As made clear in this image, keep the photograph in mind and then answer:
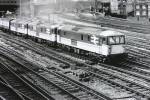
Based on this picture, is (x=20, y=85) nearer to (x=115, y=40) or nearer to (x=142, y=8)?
(x=115, y=40)

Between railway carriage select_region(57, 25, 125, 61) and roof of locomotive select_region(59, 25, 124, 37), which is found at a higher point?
roof of locomotive select_region(59, 25, 124, 37)

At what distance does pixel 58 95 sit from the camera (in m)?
17.4

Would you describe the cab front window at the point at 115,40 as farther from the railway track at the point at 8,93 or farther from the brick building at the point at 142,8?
the brick building at the point at 142,8

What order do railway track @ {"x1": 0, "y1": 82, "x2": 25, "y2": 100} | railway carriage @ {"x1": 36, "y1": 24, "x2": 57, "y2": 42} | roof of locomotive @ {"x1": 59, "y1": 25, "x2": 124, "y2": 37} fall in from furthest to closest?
1. railway carriage @ {"x1": 36, "y1": 24, "x2": 57, "y2": 42}
2. roof of locomotive @ {"x1": 59, "y1": 25, "x2": 124, "y2": 37}
3. railway track @ {"x1": 0, "y1": 82, "x2": 25, "y2": 100}

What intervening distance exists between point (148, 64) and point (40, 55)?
1036 centimetres

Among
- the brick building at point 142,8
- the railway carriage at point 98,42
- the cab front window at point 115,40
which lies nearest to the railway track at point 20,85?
the railway carriage at point 98,42

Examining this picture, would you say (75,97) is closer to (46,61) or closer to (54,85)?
(54,85)

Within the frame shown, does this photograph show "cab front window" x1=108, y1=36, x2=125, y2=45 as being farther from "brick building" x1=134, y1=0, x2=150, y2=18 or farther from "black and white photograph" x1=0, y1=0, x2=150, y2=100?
"brick building" x1=134, y1=0, x2=150, y2=18

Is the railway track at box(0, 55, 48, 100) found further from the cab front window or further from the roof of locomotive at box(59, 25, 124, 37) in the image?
the cab front window

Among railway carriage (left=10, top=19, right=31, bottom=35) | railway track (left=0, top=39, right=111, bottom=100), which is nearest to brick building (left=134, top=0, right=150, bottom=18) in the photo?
railway carriage (left=10, top=19, right=31, bottom=35)

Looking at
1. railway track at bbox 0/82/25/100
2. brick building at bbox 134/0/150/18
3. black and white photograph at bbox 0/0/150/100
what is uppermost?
brick building at bbox 134/0/150/18

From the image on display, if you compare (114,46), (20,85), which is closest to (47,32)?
(114,46)

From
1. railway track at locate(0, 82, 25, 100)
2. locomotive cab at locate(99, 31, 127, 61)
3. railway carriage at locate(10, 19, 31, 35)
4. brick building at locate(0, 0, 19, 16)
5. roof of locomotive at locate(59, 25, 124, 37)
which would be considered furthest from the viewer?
brick building at locate(0, 0, 19, 16)

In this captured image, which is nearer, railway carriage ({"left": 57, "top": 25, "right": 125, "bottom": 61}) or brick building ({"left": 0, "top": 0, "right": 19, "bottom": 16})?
railway carriage ({"left": 57, "top": 25, "right": 125, "bottom": 61})
